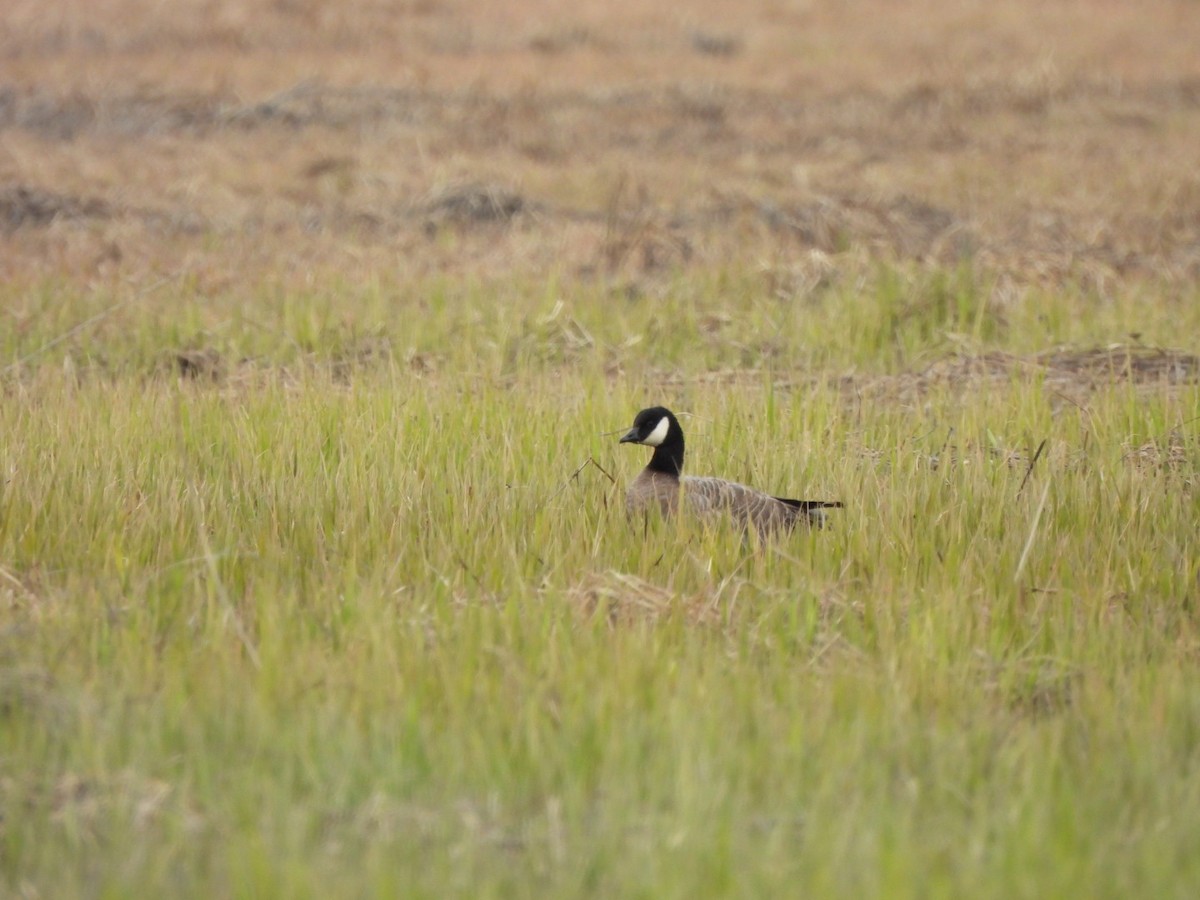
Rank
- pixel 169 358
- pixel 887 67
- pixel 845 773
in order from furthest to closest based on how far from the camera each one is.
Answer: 1. pixel 887 67
2. pixel 169 358
3. pixel 845 773

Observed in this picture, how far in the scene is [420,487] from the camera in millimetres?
4922

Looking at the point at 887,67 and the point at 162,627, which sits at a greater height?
the point at 887,67

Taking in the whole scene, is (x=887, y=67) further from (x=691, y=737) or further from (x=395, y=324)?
(x=691, y=737)

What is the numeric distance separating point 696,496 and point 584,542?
60 centimetres

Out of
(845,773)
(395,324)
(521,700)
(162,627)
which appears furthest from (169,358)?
(845,773)

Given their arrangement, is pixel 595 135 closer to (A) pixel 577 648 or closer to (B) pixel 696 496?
(B) pixel 696 496

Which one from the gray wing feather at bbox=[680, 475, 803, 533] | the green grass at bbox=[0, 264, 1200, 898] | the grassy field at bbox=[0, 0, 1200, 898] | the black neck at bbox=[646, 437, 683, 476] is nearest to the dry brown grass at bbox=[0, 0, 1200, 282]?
the grassy field at bbox=[0, 0, 1200, 898]

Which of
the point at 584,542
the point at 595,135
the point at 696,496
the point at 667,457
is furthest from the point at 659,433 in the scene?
the point at 595,135

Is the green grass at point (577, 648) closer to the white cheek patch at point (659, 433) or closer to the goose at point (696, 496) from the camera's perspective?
the goose at point (696, 496)

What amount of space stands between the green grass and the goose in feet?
0.47

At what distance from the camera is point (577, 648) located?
362 centimetres

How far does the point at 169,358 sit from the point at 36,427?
1.89 m

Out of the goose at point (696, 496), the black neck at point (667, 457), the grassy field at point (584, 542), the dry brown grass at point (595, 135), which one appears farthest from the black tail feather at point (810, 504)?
the dry brown grass at point (595, 135)

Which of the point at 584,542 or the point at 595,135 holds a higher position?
the point at 595,135
